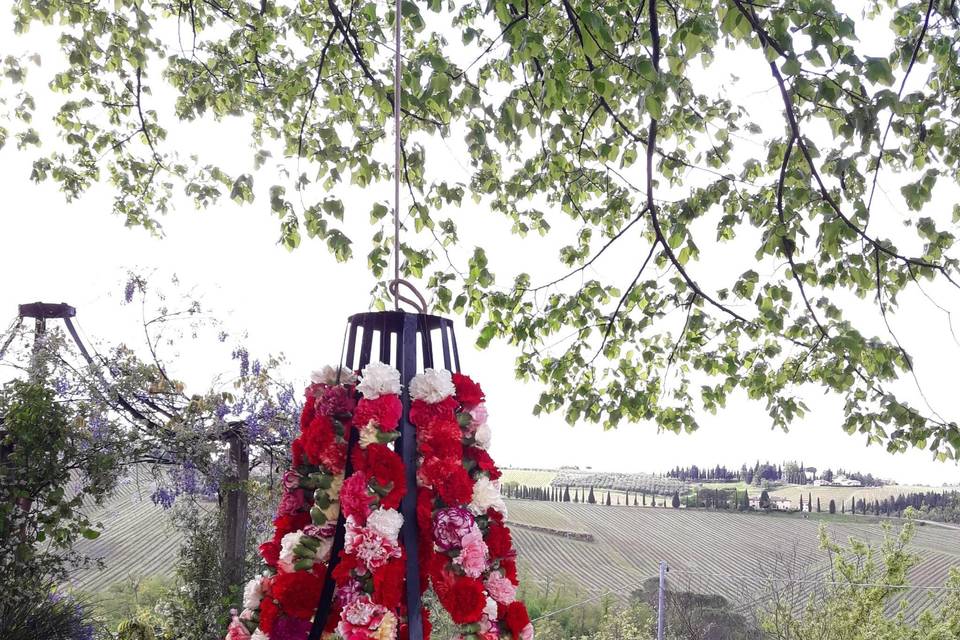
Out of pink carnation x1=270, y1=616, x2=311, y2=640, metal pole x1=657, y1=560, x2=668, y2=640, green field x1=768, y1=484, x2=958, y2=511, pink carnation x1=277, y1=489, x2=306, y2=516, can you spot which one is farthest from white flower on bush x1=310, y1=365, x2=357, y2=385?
green field x1=768, y1=484, x2=958, y2=511

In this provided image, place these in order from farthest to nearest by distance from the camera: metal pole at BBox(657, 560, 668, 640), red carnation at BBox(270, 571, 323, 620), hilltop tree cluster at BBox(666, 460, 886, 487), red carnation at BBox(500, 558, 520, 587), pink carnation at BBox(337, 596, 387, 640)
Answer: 1. hilltop tree cluster at BBox(666, 460, 886, 487)
2. metal pole at BBox(657, 560, 668, 640)
3. red carnation at BBox(500, 558, 520, 587)
4. red carnation at BBox(270, 571, 323, 620)
5. pink carnation at BBox(337, 596, 387, 640)

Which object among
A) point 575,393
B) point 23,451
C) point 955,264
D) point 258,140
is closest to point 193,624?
point 23,451

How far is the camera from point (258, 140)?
3945mm

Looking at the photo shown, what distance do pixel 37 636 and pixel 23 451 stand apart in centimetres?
78

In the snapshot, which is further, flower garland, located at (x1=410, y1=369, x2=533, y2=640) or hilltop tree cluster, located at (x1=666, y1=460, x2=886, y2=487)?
hilltop tree cluster, located at (x1=666, y1=460, x2=886, y2=487)

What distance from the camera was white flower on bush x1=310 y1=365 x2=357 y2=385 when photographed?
135cm

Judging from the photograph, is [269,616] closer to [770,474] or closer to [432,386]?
[432,386]

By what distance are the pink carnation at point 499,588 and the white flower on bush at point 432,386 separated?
13.6 inches

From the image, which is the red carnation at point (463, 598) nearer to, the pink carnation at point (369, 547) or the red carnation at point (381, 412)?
the pink carnation at point (369, 547)

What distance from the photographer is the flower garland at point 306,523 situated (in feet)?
4.06

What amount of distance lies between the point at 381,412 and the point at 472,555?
29 centimetres

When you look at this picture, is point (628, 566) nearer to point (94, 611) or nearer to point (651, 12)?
point (94, 611)

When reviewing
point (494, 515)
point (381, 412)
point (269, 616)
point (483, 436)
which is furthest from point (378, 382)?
point (269, 616)

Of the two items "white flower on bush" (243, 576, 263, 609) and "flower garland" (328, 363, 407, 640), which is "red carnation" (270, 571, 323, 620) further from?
"white flower on bush" (243, 576, 263, 609)
